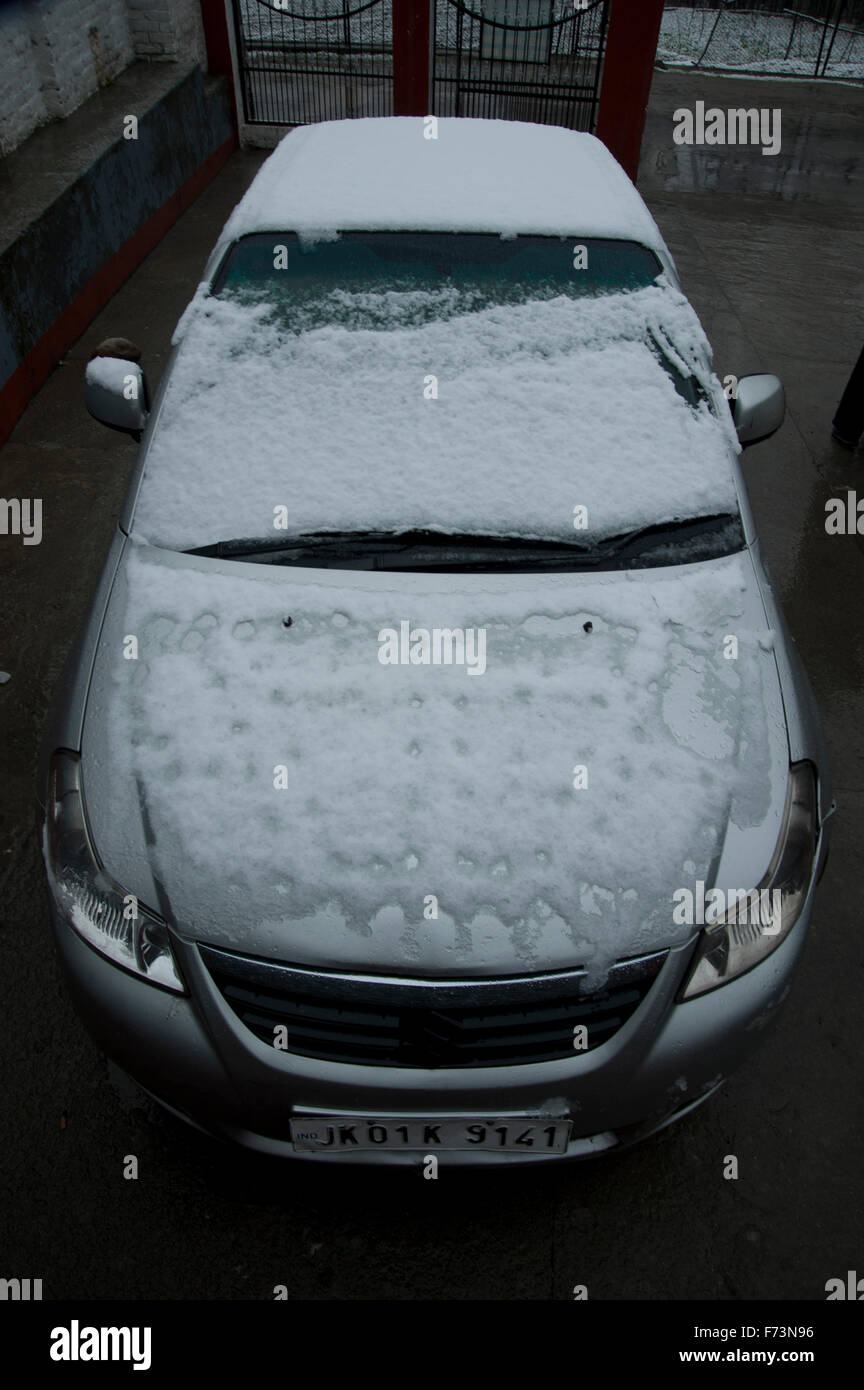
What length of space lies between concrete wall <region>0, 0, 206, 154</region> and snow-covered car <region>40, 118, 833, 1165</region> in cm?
396

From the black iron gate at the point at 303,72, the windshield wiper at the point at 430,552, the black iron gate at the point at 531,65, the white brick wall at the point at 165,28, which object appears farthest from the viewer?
the black iron gate at the point at 303,72

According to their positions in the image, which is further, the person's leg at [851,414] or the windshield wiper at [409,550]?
the person's leg at [851,414]

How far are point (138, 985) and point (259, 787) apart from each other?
0.43 metres

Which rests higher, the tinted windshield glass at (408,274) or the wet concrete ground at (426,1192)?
the tinted windshield glass at (408,274)

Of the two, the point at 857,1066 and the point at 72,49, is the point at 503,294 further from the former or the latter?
the point at 72,49

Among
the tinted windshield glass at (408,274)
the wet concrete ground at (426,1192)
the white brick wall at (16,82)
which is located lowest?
the wet concrete ground at (426,1192)

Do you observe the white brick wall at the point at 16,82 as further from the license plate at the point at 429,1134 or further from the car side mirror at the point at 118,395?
the license plate at the point at 429,1134

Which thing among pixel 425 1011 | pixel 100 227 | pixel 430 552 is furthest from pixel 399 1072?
pixel 100 227

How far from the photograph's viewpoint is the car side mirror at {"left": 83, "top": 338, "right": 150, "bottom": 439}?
2574mm

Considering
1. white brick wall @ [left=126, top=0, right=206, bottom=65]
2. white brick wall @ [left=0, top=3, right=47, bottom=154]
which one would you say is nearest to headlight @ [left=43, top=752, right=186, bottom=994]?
white brick wall @ [left=0, top=3, right=47, bottom=154]

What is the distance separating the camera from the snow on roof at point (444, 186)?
255 centimetres

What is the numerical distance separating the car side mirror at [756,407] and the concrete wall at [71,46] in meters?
4.79

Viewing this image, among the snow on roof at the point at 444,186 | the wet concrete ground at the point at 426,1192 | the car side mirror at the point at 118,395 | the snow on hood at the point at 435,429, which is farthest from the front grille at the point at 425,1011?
the snow on roof at the point at 444,186

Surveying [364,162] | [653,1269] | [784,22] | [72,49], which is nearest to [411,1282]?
[653,1269]
